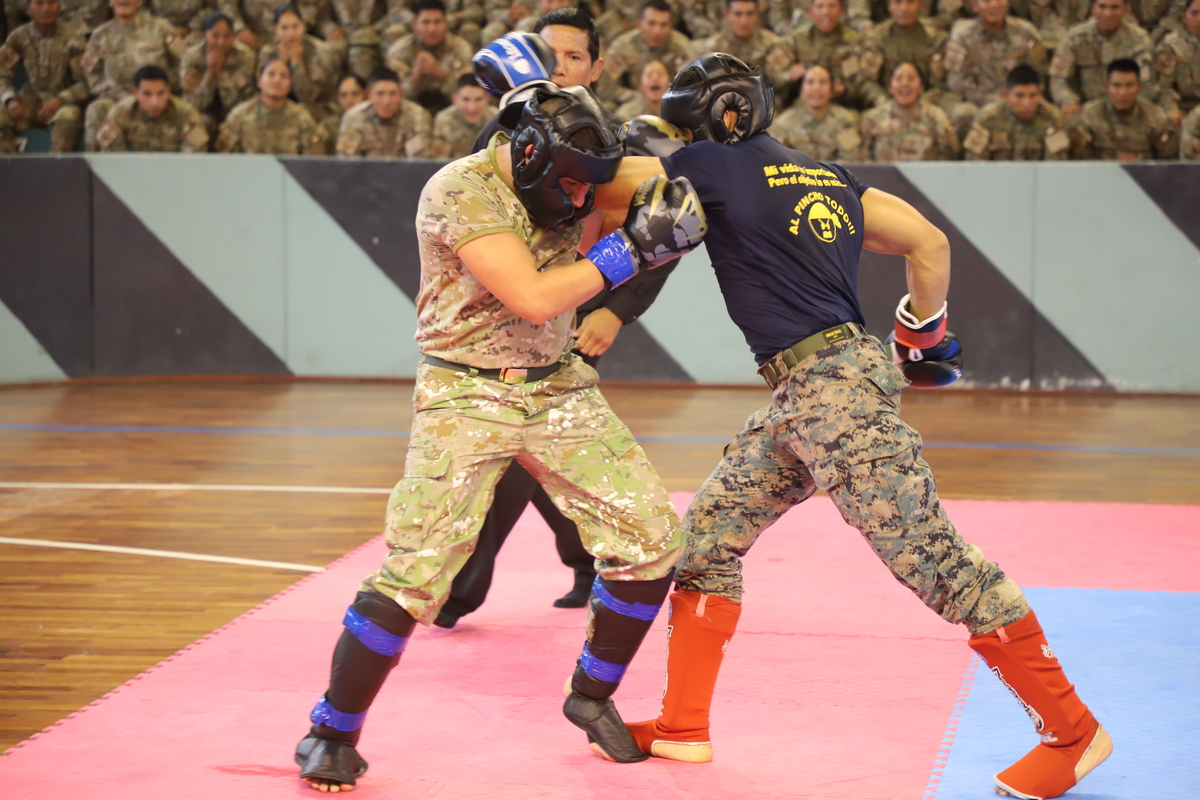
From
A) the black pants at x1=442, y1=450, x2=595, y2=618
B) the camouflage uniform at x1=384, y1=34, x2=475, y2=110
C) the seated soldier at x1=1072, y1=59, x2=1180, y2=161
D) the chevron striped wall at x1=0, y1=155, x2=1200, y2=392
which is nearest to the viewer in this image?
the black pants at x1=442, y1=450, x2=595, y2=618

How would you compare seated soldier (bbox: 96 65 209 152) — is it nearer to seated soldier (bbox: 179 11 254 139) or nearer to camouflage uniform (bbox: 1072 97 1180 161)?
seated soldier (bbox: 179 11 254 139)

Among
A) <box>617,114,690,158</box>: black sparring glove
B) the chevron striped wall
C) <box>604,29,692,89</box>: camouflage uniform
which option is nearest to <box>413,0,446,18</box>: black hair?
<box>604,29,692,89</box>: camouflage uniform

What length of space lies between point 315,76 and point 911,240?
28.6 feet

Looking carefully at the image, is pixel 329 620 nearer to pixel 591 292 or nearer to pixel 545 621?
pixel 545 621

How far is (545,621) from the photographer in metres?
4.28

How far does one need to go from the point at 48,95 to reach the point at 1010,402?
8245 mm

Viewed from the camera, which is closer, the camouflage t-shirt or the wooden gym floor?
the camouflage t-shirt

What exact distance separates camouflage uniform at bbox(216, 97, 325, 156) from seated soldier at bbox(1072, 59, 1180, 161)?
18.9ft

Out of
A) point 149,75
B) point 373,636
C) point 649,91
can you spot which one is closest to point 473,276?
point 373,636

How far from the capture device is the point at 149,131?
1011 centimetres

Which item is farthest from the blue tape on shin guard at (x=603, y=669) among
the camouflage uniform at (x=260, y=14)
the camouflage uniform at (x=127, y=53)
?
the camouflage uniform at (x=260, y=14)

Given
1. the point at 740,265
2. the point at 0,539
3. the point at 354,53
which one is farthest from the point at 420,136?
the point at 740,265

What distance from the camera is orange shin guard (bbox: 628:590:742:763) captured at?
3.14 metres

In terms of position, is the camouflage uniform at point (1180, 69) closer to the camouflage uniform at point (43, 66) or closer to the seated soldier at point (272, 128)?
Result: the seated soldier at point (272, 128)
